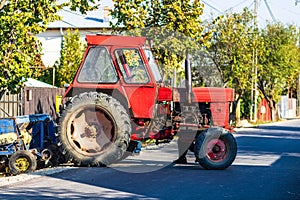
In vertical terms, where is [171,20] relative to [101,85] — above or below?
above

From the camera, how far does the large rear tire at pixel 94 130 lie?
48.1 ft

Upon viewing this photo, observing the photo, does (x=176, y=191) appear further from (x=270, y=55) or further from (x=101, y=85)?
(x=270, y=55)

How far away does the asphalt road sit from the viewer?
11188 millimetres

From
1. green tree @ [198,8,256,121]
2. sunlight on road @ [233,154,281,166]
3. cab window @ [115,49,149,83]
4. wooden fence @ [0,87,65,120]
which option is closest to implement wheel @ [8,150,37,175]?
cab window @ [115,49,149,83]

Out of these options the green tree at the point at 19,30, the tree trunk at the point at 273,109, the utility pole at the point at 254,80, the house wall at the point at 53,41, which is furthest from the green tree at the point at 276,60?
the green tree at the point at 19,30

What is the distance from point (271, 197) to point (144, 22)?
14.8m

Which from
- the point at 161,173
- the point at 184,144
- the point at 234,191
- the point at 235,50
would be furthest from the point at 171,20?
the point at 235,50

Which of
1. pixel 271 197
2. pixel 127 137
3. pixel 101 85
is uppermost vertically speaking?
pixel 101 85

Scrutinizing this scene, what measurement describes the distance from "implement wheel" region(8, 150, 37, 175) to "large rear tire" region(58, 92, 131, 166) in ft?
3.20

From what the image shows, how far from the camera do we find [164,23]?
82.5 ft

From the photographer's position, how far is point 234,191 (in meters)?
11.8

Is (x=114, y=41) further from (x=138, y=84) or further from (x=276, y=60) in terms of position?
(x=276, y=60)

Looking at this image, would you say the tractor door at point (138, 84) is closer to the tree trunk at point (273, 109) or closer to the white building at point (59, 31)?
the white building at point (59, 31)

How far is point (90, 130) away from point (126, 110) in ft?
3.17
